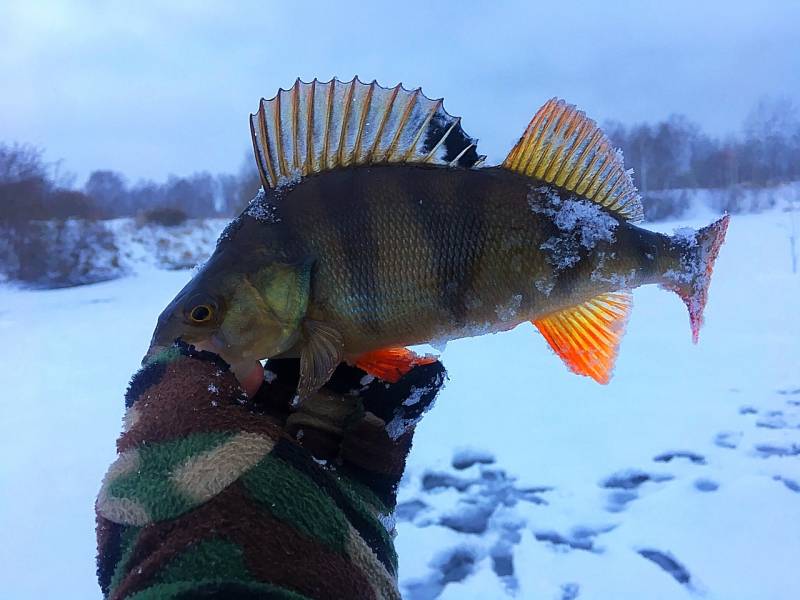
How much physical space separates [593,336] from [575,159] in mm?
451

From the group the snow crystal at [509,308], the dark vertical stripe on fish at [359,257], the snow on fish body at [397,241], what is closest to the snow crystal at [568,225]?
the snow on fish body at [397,241]

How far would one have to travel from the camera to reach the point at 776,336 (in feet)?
18.0

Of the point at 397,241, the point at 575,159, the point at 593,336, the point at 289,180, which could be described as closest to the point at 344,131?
the point at 289,180

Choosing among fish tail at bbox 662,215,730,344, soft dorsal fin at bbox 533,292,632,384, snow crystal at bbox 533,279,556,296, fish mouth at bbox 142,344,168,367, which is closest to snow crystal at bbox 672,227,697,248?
fish tail at bbox 662,215,730,344

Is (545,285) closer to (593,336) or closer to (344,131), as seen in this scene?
(593,336)

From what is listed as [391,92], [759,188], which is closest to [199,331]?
[391,92]

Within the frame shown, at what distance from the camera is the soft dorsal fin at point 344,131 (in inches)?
52.2

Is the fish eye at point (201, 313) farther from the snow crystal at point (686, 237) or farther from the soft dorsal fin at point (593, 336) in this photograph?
the snow crystal at point (686, 237)

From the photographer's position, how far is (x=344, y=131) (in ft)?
4.35

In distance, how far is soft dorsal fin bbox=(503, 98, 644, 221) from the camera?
141 centimetres

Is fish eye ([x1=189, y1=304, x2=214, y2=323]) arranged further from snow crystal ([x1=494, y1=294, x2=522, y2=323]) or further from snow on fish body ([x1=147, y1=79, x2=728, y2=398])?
snow crystal ([x1=494, y1=294, x2=522, y2=323])

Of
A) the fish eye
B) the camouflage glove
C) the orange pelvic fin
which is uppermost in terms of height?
the fish eye

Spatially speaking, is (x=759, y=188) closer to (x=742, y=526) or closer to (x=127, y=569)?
(x=742, y=526)

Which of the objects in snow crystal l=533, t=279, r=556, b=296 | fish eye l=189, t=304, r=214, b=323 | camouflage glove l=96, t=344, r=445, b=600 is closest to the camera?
camouflage glove l=96, t=344, r=445, b=600
